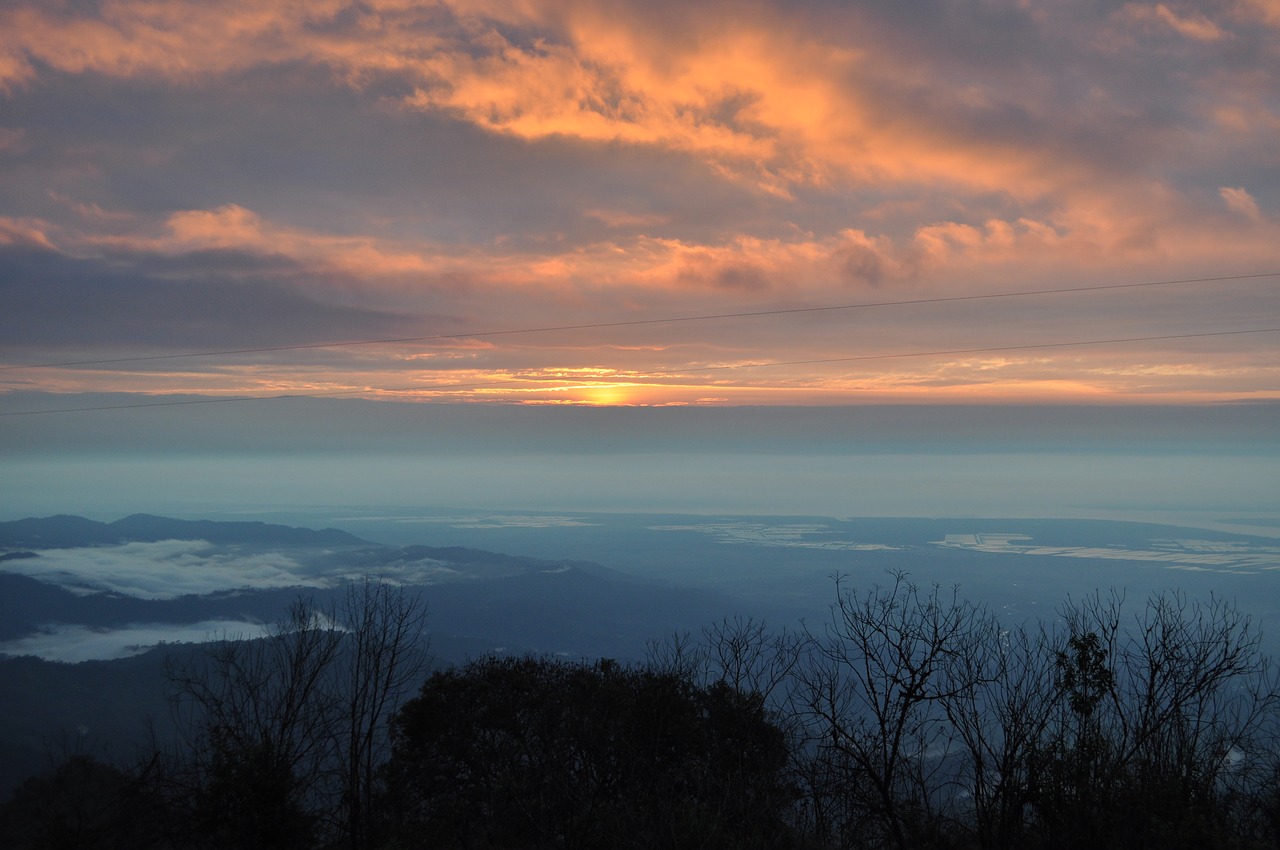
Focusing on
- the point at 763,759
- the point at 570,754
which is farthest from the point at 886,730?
the point at 570,754

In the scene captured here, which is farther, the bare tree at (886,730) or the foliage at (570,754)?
the foliage at (570,754)

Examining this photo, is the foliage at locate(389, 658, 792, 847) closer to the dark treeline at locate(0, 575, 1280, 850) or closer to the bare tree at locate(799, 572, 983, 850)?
the dark treeline at locate(0, 575, 1280, 850)

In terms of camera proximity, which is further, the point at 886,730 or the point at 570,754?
the point at 570,754

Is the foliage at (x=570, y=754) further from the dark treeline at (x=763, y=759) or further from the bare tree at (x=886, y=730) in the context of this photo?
the bare tree at (x=886, y=730)

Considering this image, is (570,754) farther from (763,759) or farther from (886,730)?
(886,730)

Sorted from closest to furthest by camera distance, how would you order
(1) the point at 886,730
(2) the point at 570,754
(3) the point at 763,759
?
(1) the point at 886,730, (3) the point at 763,759, (2) the point at 570,754

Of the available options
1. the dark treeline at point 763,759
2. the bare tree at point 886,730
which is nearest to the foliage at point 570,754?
the dark treeline at point 763,759

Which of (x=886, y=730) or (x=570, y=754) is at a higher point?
(x=886, y=730)

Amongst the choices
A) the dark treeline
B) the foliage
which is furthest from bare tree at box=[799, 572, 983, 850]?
the foliage

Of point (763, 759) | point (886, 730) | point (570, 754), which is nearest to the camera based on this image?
point (886, 730)
